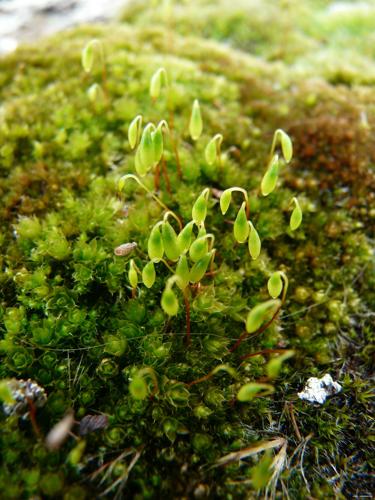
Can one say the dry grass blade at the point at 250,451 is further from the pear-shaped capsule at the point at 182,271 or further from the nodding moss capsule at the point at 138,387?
the pear-shaped capsule at the point at 182,271

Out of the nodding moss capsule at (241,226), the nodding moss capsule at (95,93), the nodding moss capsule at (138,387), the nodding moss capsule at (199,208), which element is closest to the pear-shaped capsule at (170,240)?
the nodding moss capsule at (199,208)

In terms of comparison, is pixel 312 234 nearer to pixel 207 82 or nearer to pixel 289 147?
pixel 289 147

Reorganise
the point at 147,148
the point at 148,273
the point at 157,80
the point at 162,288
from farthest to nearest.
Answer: the point at 157,80, the point at 162,288, the point at 147,148, the point at 148,273

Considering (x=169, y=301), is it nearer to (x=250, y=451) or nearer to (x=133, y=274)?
(x=133, y=274)

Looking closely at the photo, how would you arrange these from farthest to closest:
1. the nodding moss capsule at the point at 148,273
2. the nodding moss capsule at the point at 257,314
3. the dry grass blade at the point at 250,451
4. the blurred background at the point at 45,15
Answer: the blurred background at the point at 45,15 < the nodding moss capsule at the point at 148,273 < the dry grass blade at the point at 250,451 < the nodding moss capsule at the point at 257,314

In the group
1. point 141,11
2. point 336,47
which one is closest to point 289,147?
point 336,47

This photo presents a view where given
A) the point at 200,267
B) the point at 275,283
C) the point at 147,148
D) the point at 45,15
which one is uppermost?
the point at 45,15

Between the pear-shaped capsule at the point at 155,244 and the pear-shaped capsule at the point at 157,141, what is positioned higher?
the pear-shaped capsule at the point at 157,141

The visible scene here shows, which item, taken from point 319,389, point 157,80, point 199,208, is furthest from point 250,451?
point 157,80
